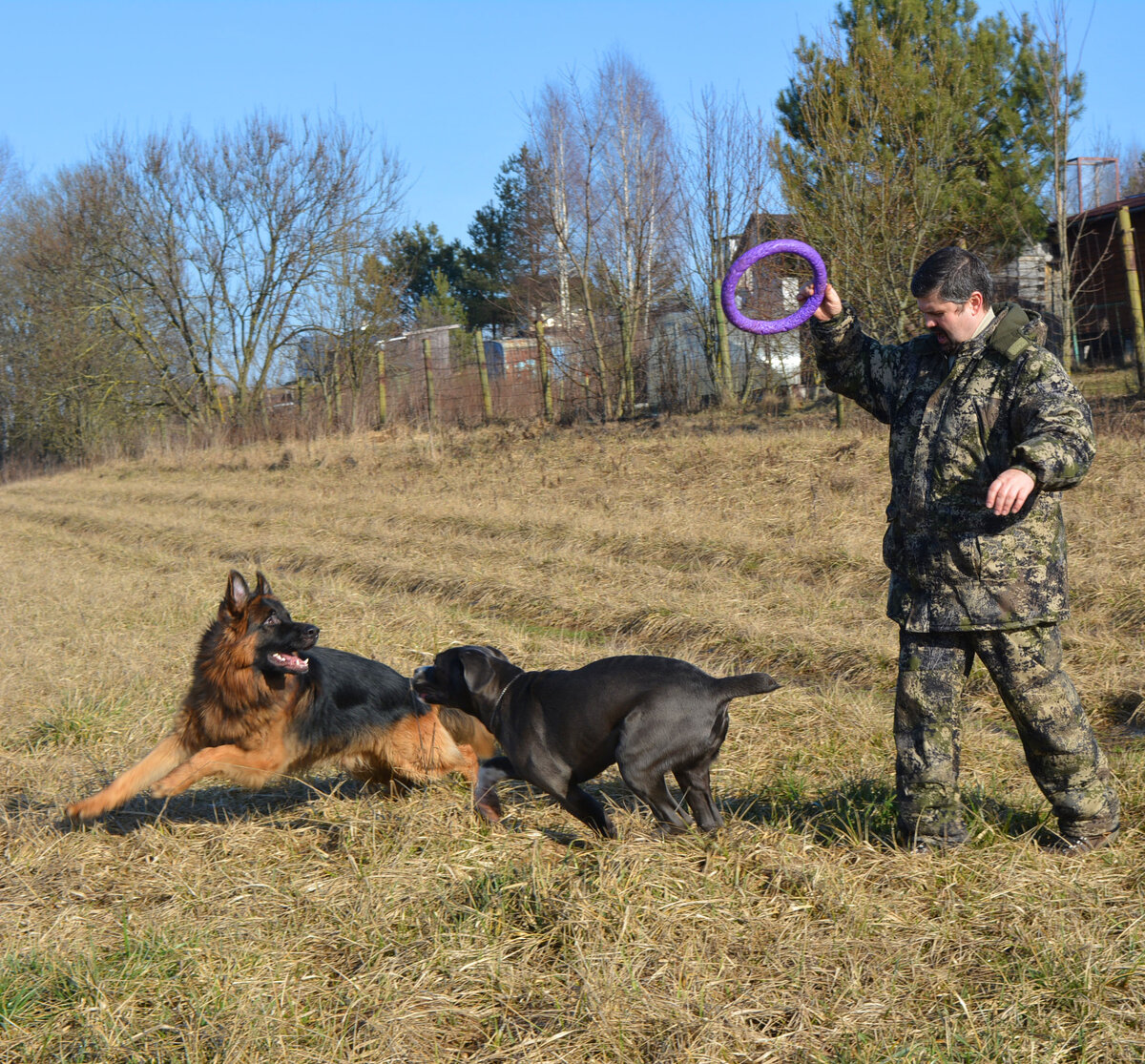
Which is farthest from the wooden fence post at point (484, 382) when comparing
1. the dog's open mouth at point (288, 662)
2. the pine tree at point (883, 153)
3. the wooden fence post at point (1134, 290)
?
the dog's open mouth at point (288, 662)

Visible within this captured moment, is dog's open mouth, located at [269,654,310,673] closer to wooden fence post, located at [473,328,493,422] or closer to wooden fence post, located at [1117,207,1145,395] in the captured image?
wooden fence post, located at [1117,207,1145,395]

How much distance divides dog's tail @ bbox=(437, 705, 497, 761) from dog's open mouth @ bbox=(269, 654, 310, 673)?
0.80 m

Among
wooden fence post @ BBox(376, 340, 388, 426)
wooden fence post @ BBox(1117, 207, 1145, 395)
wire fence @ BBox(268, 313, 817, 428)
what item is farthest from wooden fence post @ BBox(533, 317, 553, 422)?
wooden fence post @ BBox(1117, 207, 1145, 395)

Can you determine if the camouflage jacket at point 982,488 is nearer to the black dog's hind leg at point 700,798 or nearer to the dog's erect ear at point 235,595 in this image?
the black dog's hind leg at point 700,798

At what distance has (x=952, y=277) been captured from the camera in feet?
11.2

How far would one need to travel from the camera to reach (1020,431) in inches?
132

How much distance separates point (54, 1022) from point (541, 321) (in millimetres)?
18079

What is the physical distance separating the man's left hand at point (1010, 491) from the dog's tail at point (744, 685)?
3.42 ft

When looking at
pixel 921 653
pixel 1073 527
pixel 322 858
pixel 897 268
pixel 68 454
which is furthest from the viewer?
pixel 68 454

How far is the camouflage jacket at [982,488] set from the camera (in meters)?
3.35

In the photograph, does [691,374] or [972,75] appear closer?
[972,75]

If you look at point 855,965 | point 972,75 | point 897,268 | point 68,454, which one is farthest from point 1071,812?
point 68,454

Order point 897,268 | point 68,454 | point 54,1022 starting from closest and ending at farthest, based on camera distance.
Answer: point 54,1022, point 897,268, point 68,454

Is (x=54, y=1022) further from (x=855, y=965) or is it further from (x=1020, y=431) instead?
(x=1020, y=431)
